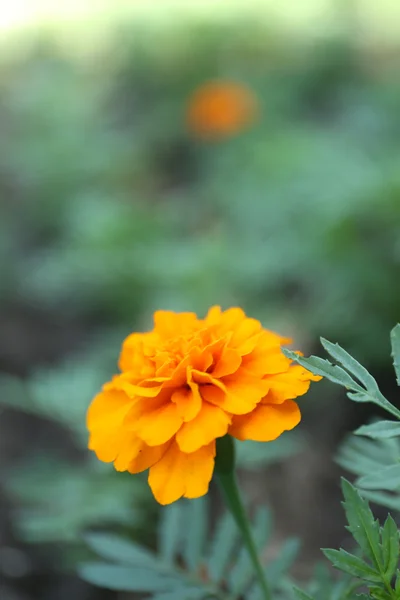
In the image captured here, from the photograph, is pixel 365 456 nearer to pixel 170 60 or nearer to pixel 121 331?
pixel 121 331

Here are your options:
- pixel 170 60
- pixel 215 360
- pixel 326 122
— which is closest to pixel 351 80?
pixel 326 122

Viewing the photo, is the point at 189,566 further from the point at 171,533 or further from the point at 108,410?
the point at 108,410

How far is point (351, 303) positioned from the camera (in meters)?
1.77

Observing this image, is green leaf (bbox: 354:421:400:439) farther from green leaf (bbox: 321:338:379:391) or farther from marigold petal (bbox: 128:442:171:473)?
marigold petal (bbox: 128:442:171:473)

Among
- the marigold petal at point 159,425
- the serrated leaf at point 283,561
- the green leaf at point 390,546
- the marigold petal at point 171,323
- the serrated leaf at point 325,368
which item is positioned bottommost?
the serrated leaf at point 283,561

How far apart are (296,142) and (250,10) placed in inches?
103

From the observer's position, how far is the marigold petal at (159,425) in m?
0.55

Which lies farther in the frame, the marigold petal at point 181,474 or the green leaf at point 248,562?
the green leaf at point 248,562

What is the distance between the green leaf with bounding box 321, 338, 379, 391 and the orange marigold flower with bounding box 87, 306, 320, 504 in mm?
42

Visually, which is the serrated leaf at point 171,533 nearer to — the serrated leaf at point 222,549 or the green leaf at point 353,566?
the serrated leaf at point 222,549

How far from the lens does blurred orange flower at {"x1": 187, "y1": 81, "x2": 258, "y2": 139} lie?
2949 mm

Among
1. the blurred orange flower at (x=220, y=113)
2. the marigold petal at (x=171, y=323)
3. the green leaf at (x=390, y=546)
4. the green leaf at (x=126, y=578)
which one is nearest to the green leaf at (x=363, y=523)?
the green leaf at (x=390, y=546)

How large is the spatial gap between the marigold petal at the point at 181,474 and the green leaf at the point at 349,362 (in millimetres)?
128

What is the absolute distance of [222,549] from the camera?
0.83 meters
